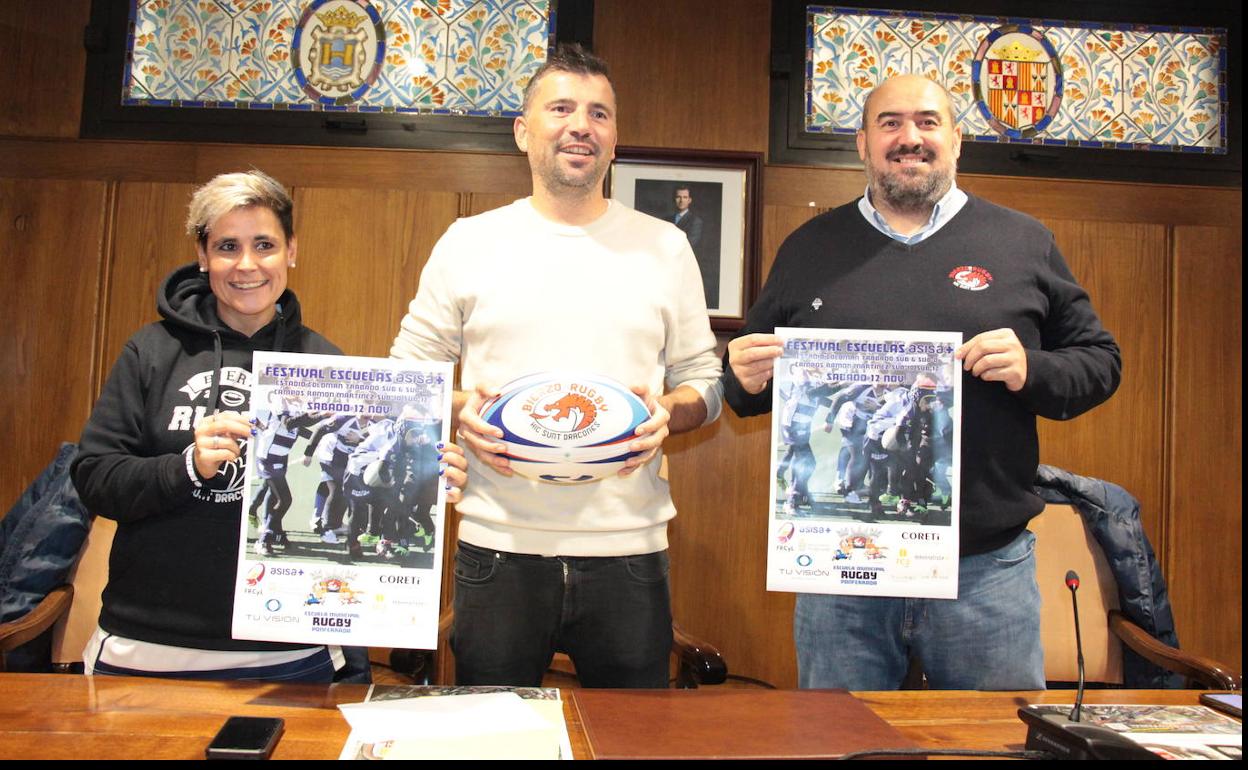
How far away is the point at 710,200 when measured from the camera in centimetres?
319

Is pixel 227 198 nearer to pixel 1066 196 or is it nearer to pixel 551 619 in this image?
pixel 551 619

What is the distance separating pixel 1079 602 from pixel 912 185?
1.49m

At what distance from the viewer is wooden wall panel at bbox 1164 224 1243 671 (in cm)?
320

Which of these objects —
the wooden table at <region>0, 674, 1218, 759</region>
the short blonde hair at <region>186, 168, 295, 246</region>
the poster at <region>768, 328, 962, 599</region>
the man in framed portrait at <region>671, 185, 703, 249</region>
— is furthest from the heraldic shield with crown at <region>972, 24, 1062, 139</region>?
the short blonde hair at <region>186, 168, 295, 246</region>

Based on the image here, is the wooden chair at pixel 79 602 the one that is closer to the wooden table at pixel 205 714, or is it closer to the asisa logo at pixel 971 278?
the wooden table at pixel 205 714

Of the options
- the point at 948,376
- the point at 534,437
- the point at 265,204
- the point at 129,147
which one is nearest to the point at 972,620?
the point at 948,376

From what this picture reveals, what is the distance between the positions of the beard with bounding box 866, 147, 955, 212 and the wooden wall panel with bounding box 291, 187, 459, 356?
184cm

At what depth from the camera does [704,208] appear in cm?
319

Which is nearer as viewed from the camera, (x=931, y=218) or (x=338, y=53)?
(x=931, y=218)

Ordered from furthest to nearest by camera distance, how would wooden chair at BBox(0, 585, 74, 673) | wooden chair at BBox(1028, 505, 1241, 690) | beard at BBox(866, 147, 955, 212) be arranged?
1. wooden chair at BBox(1028, 505, 1241, 690)
2. wooden chair at BBox(0, 585, 74, 673)
3. beard at BBox(866, 147, 955, 212)

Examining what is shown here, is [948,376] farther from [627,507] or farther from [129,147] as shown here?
[129,147]

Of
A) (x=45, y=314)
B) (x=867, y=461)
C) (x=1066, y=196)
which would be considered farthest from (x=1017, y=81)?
(x=45, y=314)

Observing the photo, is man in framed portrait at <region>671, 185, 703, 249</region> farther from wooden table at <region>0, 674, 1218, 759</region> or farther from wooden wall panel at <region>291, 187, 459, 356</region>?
wooden table at <region>0, 674, 1218, 759</region>

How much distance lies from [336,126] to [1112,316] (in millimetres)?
3001
